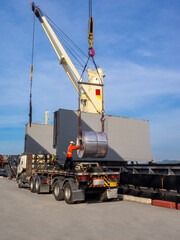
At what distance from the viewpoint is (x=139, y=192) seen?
948cm

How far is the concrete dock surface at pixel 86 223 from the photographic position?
475 cm

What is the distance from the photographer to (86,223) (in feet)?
18.8

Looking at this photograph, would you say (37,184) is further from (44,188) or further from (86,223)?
(86,223)

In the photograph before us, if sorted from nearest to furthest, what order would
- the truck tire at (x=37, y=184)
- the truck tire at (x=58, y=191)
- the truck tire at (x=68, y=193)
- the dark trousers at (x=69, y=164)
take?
1. the truck tire at (x=68, y=193)
2. the truck tire at (x=58, y=191)
3. the dark trousers at (x=69, y=164)
4. the truck tire at (x=37, y=184)

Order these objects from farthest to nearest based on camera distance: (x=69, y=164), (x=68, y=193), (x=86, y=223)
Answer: (x=69, y=164) → (x=68, y=193) → (x=86, y=223)

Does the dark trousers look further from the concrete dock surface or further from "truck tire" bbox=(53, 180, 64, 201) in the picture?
the concrete dock surface

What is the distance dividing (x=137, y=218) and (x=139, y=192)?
329 cm

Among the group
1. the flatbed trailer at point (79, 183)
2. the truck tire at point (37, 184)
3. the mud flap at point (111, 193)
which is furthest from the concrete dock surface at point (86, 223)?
the truck tire at point (37, 184)

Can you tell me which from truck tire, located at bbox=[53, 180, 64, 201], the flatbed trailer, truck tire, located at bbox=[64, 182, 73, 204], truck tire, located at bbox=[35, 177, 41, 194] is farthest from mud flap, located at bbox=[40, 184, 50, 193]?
truck tire, located at bbox=[64, 182, 73, 204]

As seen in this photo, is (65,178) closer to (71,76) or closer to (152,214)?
(152,214)

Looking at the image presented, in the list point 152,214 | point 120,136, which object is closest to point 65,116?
point 120,136

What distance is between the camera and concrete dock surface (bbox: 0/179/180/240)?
475 cm

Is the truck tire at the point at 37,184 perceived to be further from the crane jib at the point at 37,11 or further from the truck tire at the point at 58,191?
the crane jib at the point at 37,11

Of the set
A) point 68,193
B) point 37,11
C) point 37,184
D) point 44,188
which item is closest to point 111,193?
point 68,193
